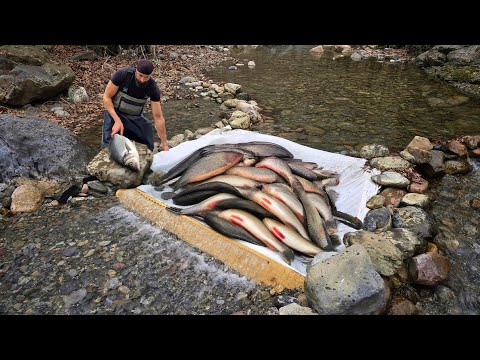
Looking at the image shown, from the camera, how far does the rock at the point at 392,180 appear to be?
5.66 metres

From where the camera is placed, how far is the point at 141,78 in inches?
225

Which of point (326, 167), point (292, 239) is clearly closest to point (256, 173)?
point (292, 239)

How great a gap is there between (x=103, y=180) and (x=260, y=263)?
3.19 metres

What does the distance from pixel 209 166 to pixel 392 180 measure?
119 inches

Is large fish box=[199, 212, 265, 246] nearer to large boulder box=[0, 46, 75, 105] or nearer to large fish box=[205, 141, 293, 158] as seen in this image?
large fish box=[205, 141, 293, 158]

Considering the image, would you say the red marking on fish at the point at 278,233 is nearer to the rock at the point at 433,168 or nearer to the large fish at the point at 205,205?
the large fish at the point at 205,205

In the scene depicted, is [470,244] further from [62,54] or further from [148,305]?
[62,54]

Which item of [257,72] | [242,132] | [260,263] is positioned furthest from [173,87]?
[260,263]

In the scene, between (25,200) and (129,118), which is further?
(129,118)

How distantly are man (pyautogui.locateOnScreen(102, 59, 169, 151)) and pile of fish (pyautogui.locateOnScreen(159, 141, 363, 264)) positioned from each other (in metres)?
1.23

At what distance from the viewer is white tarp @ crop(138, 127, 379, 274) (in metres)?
5.26

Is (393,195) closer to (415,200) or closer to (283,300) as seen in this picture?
(415,200)

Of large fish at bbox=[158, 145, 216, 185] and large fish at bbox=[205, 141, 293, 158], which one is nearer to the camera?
large fish at bbox=[158, 145, 216, 185]

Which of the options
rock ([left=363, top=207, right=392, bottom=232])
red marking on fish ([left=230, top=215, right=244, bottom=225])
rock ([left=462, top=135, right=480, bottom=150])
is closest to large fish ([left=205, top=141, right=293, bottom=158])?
red marking on fish ([left=230, top=215, right=244, bottom=225])
